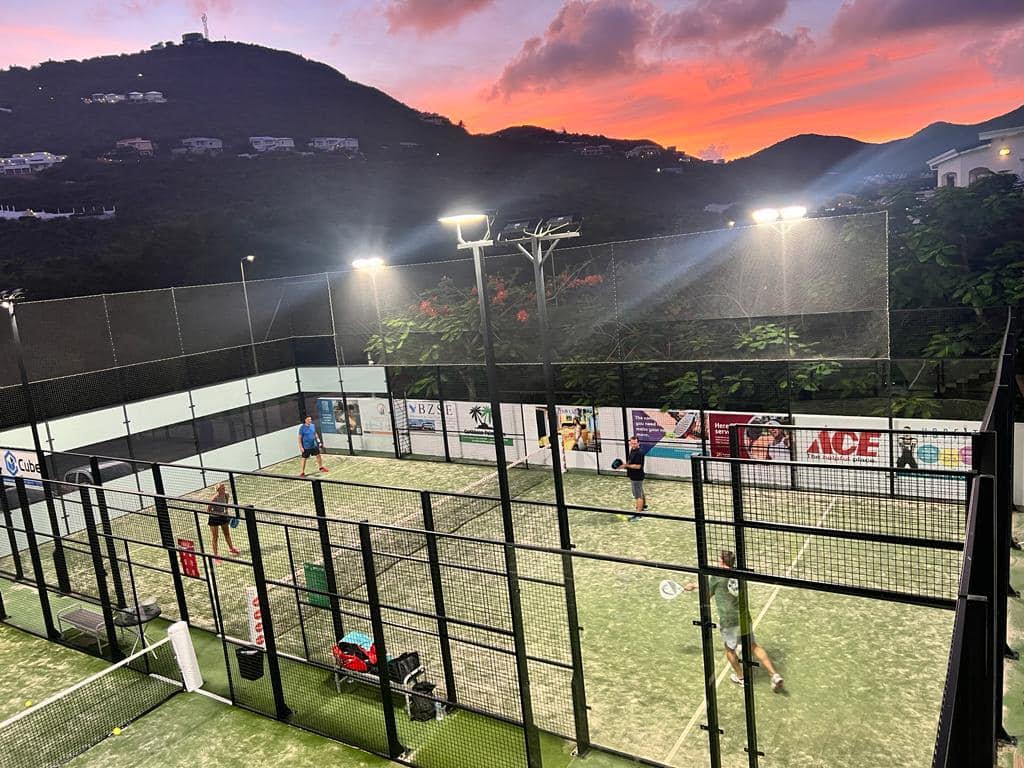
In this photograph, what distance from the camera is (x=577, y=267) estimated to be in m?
17.4

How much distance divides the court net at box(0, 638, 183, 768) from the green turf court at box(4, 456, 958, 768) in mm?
620

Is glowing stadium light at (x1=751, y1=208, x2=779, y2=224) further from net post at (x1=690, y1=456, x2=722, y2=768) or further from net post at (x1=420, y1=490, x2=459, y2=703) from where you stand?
net post at (x1=690, y1=456, x2=722, y2=768)

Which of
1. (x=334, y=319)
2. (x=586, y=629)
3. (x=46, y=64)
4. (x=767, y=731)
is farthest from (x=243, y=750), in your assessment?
(x=46, y=64)

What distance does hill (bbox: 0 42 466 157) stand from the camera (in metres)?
67.1

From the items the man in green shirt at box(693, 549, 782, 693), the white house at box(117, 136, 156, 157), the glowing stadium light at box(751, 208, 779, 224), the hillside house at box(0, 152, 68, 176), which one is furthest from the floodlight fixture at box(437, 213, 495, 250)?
the white house at box(117, 136, 156, 157)

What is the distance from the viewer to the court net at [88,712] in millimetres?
8047

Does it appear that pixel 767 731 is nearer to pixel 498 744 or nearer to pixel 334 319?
pixel 498 744

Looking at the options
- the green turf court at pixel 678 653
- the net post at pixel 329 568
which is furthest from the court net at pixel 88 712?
the net post at pixel 329 568

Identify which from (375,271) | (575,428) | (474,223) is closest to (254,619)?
(474,223)

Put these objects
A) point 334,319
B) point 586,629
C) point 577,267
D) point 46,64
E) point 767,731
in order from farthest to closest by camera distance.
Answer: point 46,64 → point 334,319 → point 577,267 → point 586,629 → point 767,731

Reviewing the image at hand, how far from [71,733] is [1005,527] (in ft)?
33.2

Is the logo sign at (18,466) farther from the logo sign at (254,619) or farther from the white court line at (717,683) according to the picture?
the white court line at (717,683)

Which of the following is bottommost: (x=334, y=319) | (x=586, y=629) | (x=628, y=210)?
(x=586, y=629)

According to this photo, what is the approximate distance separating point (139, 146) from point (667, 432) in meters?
68.5
